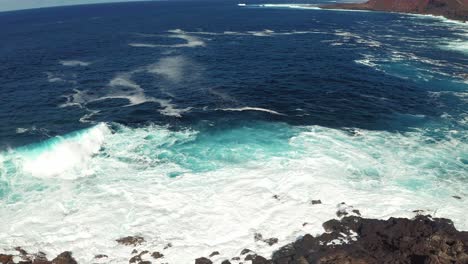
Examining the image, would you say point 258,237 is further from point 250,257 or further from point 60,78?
point 60,78

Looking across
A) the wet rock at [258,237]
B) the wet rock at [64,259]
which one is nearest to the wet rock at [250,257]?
the wet rock at [258,237]

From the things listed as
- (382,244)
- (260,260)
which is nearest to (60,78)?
(260,260)

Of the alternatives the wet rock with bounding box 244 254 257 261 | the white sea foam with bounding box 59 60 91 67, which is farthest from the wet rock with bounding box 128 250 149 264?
the white sea foam with bounding box 59 60 91 67

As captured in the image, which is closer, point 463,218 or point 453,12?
point 463,218

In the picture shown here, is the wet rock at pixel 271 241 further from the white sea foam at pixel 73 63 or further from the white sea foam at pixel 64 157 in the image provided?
the white sea foam at pixel 73 63

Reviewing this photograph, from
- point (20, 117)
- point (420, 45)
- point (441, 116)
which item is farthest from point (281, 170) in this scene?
point (420, 45)

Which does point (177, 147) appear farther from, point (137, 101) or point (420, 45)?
point (420, 45)
